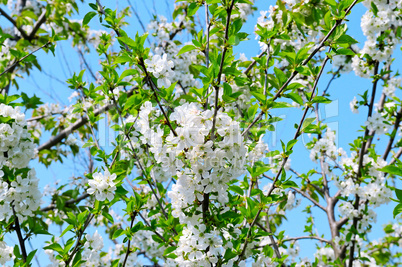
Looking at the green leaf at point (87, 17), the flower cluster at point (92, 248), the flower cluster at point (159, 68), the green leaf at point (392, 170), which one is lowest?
the green leaf at point (392, 170)

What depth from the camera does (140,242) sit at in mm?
4223

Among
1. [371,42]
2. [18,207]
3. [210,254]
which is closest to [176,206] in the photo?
[210,254]

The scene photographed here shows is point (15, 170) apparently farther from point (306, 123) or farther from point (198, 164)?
point (306, 123)

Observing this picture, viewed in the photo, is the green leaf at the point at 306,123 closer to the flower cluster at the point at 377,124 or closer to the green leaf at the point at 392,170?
the green leaf at the point at 392,170

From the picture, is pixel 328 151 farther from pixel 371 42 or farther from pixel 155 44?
pixel 155 44

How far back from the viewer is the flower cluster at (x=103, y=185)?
6.09ft

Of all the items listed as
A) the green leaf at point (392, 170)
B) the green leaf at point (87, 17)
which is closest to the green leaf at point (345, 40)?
the green leaf at point (392, 170)

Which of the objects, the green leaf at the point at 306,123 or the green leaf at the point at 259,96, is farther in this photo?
the green leaf at the point at 306,123

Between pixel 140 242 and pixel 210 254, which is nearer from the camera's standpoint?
pixel 210 254

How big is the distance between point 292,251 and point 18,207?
407 centimetres

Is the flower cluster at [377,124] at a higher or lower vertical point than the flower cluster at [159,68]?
higher

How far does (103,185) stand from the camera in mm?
1858

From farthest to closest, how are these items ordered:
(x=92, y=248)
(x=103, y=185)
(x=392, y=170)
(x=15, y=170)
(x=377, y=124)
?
(x=377, y=124)
(x=92, y=248)
(x=15, y=170)
(x=103, y=185)
(x=392, y=170)

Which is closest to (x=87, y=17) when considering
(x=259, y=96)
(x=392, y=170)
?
(x=259, y=96)
